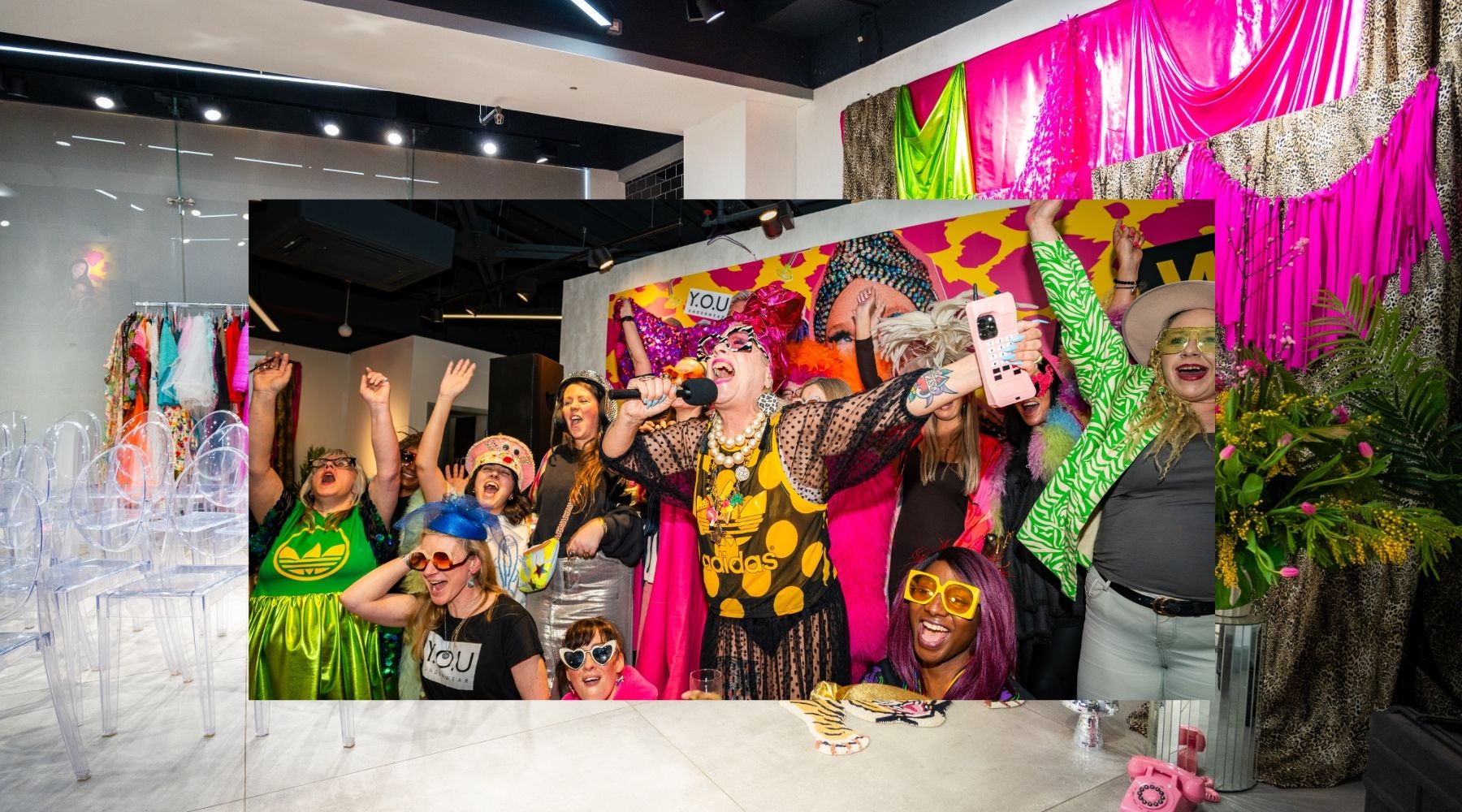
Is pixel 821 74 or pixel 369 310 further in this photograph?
pixel 821 74

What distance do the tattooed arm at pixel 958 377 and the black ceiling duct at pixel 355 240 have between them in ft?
4.27

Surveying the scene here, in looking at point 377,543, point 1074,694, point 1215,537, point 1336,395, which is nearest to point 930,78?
point 1336,395

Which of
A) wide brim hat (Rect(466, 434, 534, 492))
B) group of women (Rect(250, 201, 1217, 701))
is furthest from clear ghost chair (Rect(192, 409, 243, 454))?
wide brim hat (Rect(466, 434, 534, 492))

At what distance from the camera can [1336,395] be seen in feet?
8.07

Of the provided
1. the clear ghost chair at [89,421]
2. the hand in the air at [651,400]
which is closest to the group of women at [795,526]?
the hand in the air at [651,400]

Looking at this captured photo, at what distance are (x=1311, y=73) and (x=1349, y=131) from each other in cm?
Result: 28

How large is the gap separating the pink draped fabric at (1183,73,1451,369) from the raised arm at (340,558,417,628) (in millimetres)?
2706

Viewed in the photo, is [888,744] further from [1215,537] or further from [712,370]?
[712,370]

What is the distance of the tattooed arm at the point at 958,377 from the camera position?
6.84 ft

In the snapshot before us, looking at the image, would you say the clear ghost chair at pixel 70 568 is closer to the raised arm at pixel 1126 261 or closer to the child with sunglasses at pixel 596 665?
the child with sunglasses at pixel 596 665

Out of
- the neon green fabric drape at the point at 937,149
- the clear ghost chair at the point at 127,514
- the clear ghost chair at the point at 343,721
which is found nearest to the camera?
the clear ghost chair at the point at 343,721

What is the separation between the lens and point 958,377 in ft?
6.84

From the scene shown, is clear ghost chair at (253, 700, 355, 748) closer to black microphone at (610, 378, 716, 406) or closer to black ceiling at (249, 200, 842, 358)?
black ceiling at (249, 200, 842, 358)

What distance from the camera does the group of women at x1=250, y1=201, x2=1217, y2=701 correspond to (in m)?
2.13
